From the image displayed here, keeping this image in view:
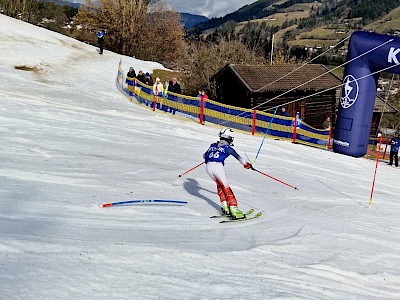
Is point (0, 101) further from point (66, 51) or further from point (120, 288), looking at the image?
point (66, 51)

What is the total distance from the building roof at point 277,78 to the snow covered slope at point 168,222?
14751 mm

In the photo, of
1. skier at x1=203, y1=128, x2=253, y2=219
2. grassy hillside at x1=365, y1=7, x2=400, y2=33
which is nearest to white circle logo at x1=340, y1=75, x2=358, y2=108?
skier at x1=203, y1=128, x2=253, y2=219

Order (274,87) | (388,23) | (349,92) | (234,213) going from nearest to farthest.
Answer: (234,213), (349,92), (274,87), (388,23)

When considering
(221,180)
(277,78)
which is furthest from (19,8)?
(221,180)

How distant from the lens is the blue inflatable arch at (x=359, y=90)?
15828mm

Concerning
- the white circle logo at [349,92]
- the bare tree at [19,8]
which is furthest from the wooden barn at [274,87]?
the bare tree at [19,8]

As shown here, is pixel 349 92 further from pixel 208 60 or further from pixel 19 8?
pixel 19 8

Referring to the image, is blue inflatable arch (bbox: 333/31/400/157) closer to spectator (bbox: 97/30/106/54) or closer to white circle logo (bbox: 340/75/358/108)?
white circle logo (bbox: 340/75/358/108)

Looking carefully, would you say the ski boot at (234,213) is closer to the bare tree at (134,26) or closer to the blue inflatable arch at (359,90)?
the blue inflatable arch at (359,90)

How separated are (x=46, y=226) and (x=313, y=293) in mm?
2998

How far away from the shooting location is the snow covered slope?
14.5 ft

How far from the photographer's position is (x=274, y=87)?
29.5 metres

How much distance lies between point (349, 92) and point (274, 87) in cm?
1305

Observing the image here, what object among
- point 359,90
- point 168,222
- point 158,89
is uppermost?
point 359,90
